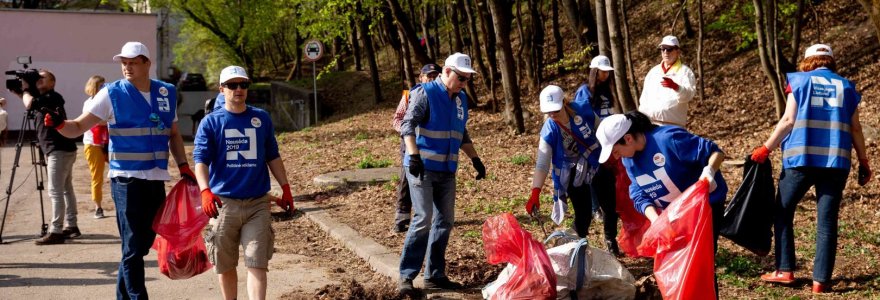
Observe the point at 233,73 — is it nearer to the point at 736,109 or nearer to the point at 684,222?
the point at 684,222

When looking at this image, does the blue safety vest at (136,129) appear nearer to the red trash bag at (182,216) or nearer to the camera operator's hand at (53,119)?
the red trash bag at (182,216)

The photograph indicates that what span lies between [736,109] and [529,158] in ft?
13.3

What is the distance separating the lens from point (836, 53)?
53.6 ft

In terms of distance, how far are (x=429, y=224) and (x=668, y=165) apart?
1.87 m

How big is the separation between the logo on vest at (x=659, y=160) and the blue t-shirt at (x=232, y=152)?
2380 mm

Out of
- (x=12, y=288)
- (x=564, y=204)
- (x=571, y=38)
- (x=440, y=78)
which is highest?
(x=571, y=38)

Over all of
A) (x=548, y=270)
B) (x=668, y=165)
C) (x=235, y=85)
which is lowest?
(x=548, y=270)

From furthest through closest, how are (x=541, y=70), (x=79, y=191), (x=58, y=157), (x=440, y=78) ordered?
(x=541, y=70) → (x=79, y=191) → (x=58, y=157) → (x=440, y=78)

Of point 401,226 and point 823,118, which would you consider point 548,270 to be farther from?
point 401,226

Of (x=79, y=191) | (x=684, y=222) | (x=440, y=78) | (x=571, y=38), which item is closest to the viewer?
(x=684, y=222)

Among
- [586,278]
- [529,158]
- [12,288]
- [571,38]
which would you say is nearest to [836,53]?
[529,158]

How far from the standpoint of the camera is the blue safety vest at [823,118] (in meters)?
6.21

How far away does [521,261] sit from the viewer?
5.64 m

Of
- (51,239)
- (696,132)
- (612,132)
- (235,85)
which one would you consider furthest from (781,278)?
(696,132)
